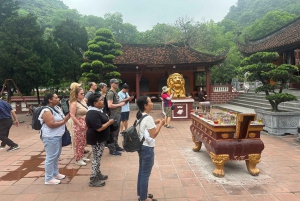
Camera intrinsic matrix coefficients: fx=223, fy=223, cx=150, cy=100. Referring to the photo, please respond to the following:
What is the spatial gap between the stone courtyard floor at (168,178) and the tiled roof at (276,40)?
8.85 m

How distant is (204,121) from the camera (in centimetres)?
403

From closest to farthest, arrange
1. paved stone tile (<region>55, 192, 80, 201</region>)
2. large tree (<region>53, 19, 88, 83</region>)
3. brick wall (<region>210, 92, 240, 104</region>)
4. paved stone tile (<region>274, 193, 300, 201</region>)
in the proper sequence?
paved stone tile (<region>274, 193, 300, 201</region>) < paved stone tile (<region>55, 192, 80, 201</region>) < large tree (<region>53, 19, 88, 83</region>) < brick wall (<region>210, 92, 240, 104</region>)

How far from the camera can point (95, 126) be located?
303 centimetres

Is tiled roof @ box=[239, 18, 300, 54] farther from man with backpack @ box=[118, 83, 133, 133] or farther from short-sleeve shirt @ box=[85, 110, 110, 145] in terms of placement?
short-sleeve shirt @ box=[85, 110, 110, 145]

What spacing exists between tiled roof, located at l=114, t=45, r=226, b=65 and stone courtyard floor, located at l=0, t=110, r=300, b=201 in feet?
34.8

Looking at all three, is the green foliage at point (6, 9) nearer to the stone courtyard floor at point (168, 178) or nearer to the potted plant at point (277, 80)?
the stone courtyard floor at point (168, 178)

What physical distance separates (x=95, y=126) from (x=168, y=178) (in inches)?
57.8

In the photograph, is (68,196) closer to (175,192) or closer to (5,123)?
(175,192)

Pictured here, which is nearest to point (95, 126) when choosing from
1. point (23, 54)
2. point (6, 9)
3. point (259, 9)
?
point (23, 54)

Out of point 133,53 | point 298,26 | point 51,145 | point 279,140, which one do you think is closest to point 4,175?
point 51,145

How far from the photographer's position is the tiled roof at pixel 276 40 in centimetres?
1193

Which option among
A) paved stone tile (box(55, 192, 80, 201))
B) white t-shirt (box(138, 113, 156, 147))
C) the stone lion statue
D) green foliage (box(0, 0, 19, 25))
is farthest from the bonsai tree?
green foliage (box(0, 0, 19, 25))

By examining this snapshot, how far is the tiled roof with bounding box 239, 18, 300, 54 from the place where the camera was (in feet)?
39.1

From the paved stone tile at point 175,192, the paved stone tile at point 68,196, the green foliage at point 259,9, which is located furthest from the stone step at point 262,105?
the green foliage at point 259,9
